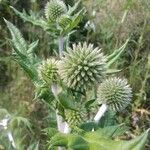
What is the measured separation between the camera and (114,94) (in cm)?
165

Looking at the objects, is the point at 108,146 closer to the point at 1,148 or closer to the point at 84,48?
the point at 84,48

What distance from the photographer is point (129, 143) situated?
3.74 feet

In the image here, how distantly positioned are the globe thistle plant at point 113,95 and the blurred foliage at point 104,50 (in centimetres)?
130

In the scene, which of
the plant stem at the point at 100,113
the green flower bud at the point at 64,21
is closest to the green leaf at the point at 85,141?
the plant stem at the point at 100,113

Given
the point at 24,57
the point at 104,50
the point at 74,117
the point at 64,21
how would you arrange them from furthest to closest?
the point at 104,50 → the point at 64,21 → the point at 24,57 → the point at 74,117

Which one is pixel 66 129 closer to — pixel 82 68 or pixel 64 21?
pixel 82 68

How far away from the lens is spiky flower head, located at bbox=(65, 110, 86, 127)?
1455 mm

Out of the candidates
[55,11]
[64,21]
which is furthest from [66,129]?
[55,11]

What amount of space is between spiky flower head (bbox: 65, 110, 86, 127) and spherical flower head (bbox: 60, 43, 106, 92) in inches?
3.1

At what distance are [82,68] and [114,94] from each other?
7.8 inches

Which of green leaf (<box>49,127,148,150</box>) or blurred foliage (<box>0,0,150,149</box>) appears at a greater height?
blurred foliage (<box>0,0,150,149</box>)

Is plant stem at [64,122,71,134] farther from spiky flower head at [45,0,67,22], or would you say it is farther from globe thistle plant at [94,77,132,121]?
spiky flower head at [45,0,67,22]

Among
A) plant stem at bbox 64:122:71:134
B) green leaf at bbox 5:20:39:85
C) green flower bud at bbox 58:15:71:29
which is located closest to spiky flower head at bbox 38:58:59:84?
green leaf at bbox 5:20:39:85

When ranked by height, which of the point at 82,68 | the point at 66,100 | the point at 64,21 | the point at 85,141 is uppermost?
the point at 64,21
